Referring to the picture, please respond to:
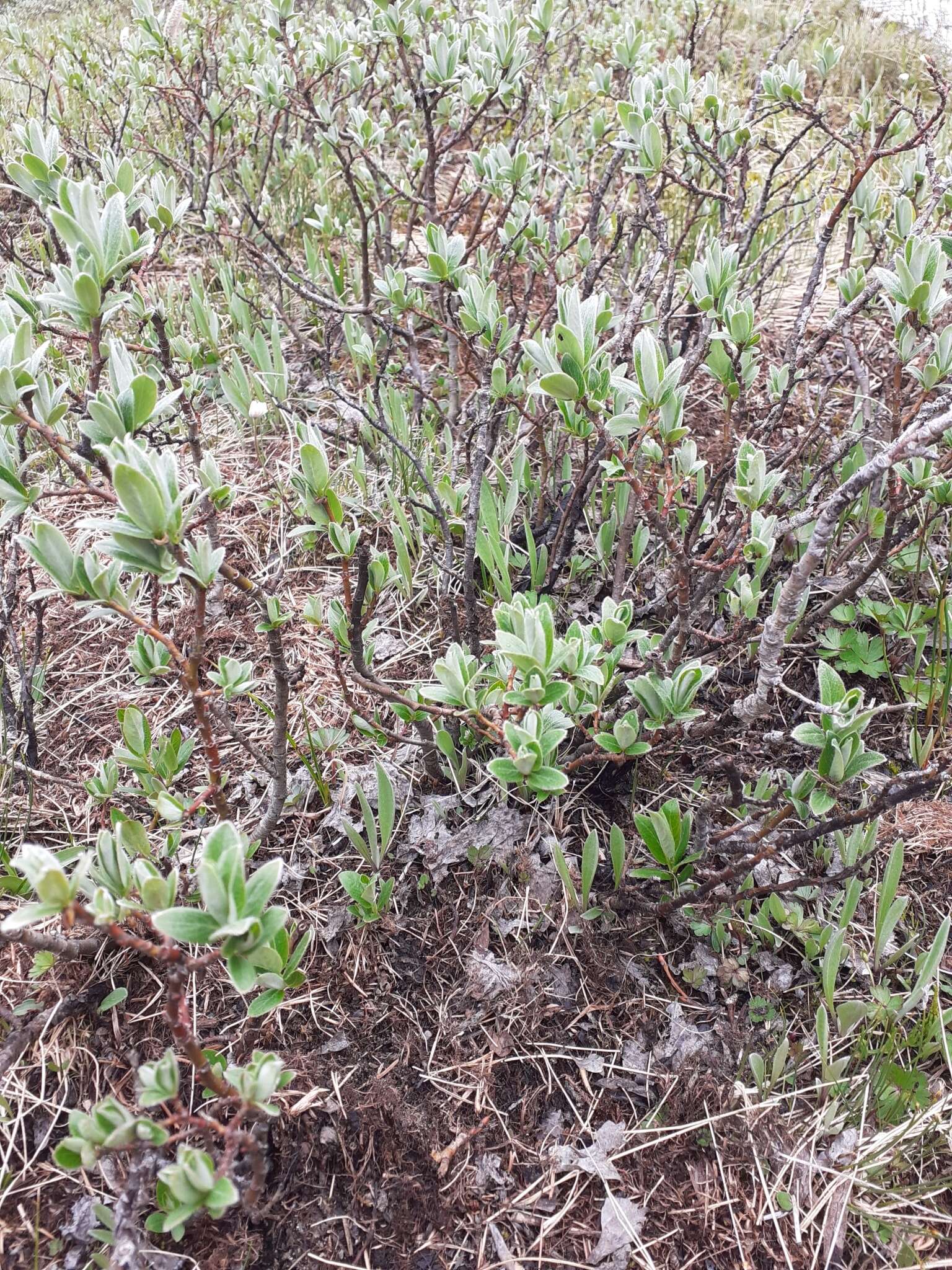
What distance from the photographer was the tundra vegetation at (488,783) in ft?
5.11

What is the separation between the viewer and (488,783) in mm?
2256

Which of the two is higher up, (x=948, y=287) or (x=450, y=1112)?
(x=948, y=287)

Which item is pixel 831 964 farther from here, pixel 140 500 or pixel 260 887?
pixel 140 500

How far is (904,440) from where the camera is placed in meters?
1.53

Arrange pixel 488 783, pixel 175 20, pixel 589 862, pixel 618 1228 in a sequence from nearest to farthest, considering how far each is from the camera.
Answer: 1. pixel 618 1228
2. pixel 589 862
3. pixel 488 783
4. pixel 175 20

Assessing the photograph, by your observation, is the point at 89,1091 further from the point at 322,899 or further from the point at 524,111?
the point at 524,111

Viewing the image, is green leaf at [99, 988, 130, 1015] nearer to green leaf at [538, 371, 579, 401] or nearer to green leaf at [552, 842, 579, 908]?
green leaf at [552, 842, 579, 908]

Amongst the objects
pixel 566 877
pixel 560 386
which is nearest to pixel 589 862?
pixel 566 877

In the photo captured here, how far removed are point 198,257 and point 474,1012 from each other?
4.46 metres

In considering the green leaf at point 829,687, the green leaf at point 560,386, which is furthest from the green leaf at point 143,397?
the green leaf at point 829,687

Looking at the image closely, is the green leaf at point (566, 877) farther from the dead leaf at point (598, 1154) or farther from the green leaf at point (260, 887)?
the green leaf at point (260, 887)

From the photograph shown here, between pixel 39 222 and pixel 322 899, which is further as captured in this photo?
pixel 39 222

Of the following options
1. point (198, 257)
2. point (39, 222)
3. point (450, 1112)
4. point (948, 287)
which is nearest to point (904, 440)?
point (450, 1112)

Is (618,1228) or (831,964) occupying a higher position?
(831,964)
